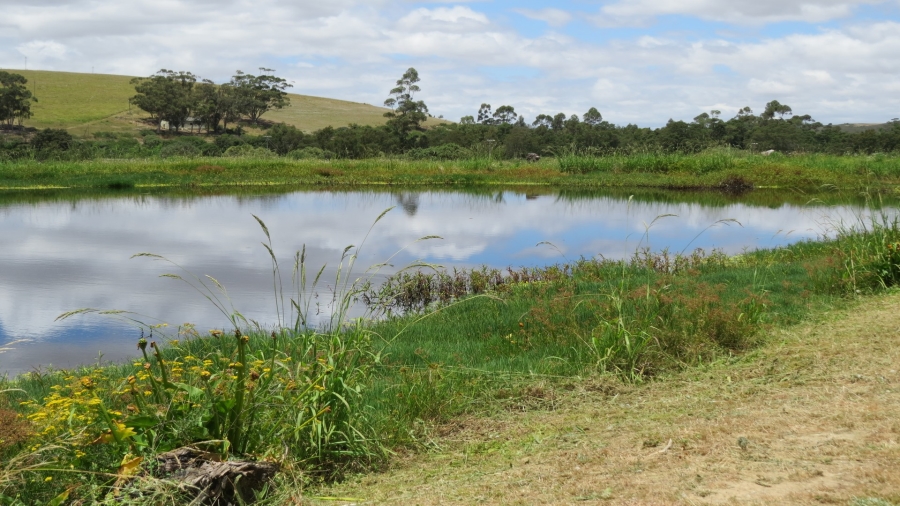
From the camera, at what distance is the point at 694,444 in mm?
3971

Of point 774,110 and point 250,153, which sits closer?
point 250,153

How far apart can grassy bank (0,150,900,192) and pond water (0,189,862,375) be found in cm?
354

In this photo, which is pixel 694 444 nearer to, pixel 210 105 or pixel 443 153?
pixel 443 153

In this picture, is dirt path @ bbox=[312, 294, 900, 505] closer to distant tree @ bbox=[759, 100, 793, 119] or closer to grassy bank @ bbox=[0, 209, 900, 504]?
grassy bank @ bbox=[0, 209, 900, 504]

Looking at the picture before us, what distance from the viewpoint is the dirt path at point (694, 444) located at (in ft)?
11.0

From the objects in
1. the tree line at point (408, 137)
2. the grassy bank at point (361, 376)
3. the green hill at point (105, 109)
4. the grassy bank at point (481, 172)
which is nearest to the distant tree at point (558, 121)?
the tree line at point (408, 137)

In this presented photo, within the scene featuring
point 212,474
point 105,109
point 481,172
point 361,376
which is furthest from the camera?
point 105,109

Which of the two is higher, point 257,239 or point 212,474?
point 212,474

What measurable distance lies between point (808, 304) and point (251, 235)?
12496 millimetres

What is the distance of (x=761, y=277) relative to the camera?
31.0 ft

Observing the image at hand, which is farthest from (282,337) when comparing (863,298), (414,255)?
(414,255)

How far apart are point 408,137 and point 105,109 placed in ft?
131

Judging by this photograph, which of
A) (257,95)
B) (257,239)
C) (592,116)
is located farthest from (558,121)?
(257,239)

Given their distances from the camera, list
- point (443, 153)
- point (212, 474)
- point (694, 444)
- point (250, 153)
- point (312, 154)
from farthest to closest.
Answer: point (312, 154), point (443, 153), point (250, 153), point (694, 444), point (212, 474)
